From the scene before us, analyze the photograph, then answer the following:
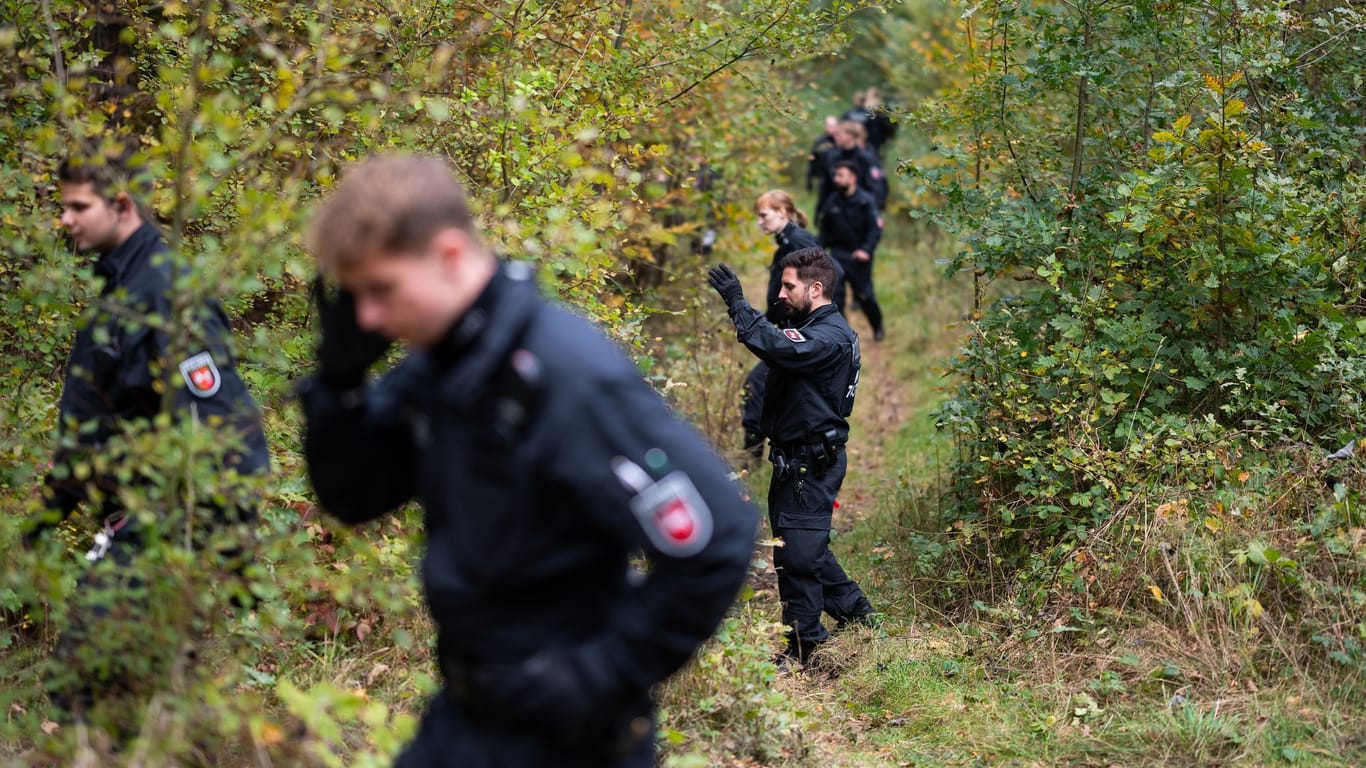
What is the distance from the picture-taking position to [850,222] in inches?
464

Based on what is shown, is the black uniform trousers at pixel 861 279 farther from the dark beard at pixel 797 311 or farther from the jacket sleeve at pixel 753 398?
the dark beard at pixel 797 311

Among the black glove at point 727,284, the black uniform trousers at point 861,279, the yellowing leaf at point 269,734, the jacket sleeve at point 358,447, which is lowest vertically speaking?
the black uniform trousers at point 861,279

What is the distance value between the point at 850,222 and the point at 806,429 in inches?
246

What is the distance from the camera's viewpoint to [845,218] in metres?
11.8

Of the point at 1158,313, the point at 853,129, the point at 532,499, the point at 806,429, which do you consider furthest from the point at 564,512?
the point at 853,129

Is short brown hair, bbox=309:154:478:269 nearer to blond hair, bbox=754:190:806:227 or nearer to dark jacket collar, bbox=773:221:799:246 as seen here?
dark jacket collar, bbox=773:221:799:246

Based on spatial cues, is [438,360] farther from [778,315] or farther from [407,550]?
[778,315]

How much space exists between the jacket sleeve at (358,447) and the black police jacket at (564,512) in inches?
9.4

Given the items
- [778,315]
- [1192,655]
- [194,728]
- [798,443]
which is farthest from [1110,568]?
[194,728]

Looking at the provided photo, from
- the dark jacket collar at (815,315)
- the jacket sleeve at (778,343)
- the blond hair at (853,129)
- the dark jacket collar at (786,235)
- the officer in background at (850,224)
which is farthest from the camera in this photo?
the blond hair at (853,129)

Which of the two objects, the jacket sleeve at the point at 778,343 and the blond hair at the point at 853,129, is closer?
the jacket sleeve at the point at 778,343

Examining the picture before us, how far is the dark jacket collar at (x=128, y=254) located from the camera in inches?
135

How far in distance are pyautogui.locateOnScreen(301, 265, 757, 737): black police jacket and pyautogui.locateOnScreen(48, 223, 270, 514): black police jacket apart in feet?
4.06

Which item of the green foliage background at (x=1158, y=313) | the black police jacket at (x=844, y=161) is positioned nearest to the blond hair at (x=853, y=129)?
the black police jacket at (x=844, y=161)
